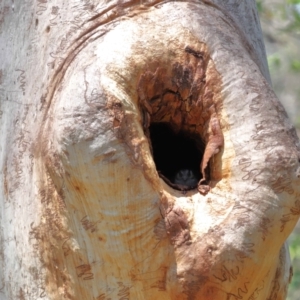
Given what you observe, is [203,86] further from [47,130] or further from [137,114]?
[47,130]

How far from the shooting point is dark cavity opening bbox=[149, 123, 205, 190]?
55.1 inches

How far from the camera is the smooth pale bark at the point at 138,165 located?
48.2 inches

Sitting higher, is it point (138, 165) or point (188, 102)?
point (188, 102)

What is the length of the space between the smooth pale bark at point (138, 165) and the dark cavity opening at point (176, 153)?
1.3 inches

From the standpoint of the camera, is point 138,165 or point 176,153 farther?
point 176,153

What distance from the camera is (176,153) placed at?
144 centimetres

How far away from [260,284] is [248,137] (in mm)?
263

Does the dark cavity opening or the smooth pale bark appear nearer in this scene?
the smooth pale bark

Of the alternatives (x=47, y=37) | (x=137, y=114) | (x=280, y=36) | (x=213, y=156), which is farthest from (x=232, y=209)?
(x=280, y=36)

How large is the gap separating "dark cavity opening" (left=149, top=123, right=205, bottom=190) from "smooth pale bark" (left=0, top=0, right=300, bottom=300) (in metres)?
0.03

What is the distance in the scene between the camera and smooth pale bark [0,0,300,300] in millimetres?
1224

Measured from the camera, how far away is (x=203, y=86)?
1330 millimetres

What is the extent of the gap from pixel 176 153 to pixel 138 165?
9.0 inches

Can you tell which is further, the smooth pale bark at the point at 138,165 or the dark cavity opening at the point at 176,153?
the dark cavity opening at the point at 176,153
